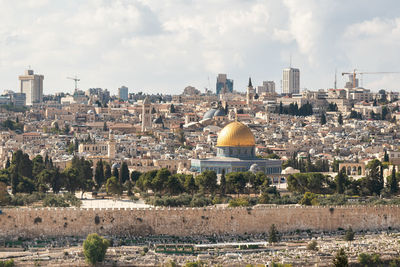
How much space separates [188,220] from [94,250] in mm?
7020

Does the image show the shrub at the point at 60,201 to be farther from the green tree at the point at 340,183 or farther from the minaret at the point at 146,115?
the minaret at the point at 146,115

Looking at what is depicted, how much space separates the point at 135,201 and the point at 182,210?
9134 mm

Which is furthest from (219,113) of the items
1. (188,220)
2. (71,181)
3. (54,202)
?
(188,220)

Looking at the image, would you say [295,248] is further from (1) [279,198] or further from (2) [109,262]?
(1) [279,198]

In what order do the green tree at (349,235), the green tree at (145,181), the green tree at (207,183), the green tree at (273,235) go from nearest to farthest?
1. the green tree at (273,235)
2. the green tree at (349,235)
3. the green tree at (207,183)
4. the green tree at (145,181)

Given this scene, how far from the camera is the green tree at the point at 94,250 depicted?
1580 inches

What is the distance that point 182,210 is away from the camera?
1828 inches

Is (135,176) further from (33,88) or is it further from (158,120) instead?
(33,88)

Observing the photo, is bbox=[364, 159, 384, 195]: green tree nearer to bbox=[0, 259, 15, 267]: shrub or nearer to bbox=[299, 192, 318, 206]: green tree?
bbox=[299, 192, 318, 206]: green tree

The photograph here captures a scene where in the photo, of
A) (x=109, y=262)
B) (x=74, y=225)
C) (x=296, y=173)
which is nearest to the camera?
(x=109, y=262)

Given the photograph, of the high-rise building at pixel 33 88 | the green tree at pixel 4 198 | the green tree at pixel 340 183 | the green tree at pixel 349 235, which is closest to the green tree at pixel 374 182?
the green tree at pixel 340 183

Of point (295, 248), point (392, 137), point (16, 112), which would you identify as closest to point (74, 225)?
point (295, 248)

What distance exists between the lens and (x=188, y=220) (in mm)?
46250

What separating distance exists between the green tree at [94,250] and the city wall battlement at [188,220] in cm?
425
